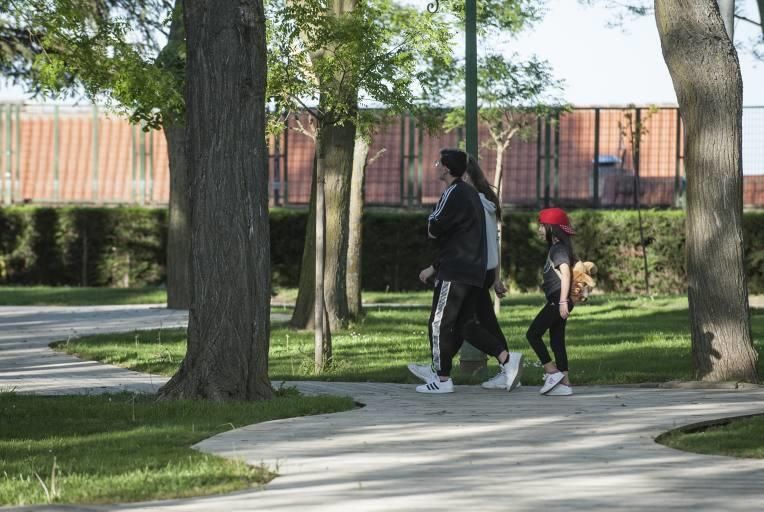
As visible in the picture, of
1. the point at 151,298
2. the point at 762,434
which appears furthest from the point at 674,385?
the point at 151,298

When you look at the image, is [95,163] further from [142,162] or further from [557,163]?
[557,163]

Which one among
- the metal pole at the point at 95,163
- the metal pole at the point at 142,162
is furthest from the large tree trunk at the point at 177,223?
the metal pole at the point at 95,163

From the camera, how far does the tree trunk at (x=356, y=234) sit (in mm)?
19000

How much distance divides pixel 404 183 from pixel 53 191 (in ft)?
30.4

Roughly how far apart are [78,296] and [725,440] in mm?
19356

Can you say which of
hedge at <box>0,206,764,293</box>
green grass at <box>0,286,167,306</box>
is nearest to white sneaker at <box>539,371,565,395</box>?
green grass at <box>0,286,167,306</box>

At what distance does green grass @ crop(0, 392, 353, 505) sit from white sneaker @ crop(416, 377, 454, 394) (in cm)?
108

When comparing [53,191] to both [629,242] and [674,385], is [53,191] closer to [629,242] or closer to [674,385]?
[629,242]

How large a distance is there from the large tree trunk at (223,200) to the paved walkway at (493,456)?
1.07 m

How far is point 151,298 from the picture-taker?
25.1 m

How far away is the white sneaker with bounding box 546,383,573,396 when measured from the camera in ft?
34.4

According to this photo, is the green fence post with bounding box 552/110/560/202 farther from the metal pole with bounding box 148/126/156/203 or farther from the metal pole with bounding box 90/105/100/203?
the metal pole with bounding box 90/105/100/203

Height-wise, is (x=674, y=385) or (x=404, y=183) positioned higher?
(x=404, y=183)

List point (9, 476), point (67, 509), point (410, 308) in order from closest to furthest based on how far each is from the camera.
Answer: point (67, 509), point (9, 476), point (410, 308)
